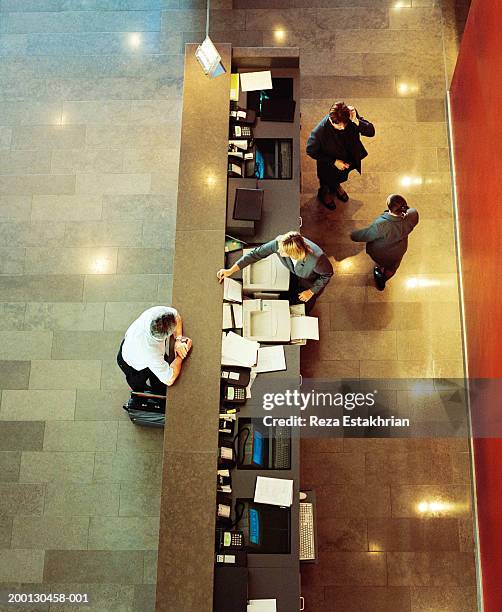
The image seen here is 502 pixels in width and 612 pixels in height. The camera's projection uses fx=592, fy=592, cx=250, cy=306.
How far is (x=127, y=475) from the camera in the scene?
5324 mm

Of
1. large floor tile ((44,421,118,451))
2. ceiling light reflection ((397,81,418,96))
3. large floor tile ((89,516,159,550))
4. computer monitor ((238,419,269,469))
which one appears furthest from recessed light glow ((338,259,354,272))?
large floor tile ((89,516,159,550))

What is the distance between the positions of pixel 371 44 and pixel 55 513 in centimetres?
596

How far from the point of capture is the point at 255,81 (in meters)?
5.63

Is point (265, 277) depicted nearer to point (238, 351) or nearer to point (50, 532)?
point (238, 351)

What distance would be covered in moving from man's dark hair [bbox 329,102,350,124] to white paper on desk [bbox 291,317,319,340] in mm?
1770

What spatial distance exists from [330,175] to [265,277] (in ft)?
4.83

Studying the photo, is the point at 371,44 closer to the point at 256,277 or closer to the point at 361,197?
the point at 361,197

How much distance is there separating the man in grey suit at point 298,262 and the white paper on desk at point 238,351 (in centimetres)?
50

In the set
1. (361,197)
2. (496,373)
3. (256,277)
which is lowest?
(496,373)

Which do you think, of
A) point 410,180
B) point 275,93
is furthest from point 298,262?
point 410,180

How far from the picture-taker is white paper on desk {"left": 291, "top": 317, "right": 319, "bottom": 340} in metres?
4.97

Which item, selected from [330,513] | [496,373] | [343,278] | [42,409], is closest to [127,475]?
[42,409]

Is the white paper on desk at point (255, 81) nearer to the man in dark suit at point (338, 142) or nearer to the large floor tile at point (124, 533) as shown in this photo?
the man in dark suit at point (338, 142)

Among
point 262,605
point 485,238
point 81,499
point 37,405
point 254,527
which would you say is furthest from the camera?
point 37,405
